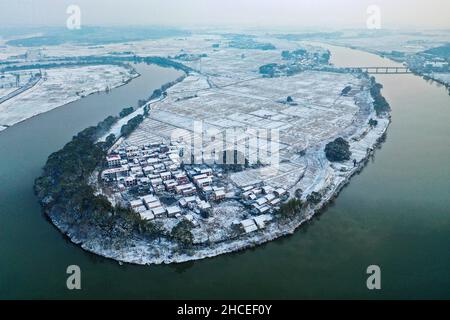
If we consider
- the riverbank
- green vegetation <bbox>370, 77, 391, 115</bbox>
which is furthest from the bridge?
the riverbank

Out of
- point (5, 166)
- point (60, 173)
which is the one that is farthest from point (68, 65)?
Answer: point (60, 173)

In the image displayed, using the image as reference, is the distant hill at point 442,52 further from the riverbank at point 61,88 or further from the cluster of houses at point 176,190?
the cluster of houses at point 176,190

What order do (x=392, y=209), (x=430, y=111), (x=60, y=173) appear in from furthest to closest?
(x=430, y=111)
(x=60, y=173)
(x=392, y=209)

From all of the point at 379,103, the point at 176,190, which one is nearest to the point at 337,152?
the point at 176,190

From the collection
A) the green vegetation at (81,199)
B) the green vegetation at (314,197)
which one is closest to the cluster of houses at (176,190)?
the green vegetation at (81,199)

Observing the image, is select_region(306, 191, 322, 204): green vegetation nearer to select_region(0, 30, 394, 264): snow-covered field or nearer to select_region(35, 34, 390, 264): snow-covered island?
select_region(35, 34, 390, 264): snow-covered island

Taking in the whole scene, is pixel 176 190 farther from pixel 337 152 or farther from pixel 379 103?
pixel 379 103

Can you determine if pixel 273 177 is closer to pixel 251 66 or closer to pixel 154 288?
pixel 154 288
